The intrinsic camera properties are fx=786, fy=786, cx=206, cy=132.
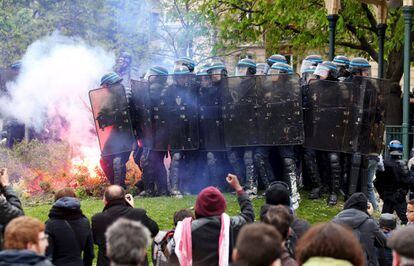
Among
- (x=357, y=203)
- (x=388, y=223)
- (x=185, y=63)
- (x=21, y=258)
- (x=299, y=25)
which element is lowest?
(x=388, y=223)

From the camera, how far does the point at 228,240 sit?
6207 mm

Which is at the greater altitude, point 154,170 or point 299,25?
point 299,25

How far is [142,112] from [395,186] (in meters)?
4.15

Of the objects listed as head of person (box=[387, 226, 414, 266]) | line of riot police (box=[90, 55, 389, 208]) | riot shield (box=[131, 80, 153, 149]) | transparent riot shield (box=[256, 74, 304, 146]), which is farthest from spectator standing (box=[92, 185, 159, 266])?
riot shield (box=[131, 80, 153, 149])

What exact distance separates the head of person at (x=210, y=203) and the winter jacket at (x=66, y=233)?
119 centimetres

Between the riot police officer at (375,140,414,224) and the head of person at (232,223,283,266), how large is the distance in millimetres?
6983

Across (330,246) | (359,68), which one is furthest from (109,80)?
(330,246)

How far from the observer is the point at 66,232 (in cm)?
669

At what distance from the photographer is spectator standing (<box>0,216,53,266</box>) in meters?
4.53

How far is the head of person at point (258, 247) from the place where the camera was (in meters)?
4.32

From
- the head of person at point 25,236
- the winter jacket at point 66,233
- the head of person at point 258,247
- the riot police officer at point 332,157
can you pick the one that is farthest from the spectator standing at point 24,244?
the riot police officer at point 332,157

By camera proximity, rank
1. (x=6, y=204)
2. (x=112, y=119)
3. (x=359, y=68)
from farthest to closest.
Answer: (x=112, y=119)
(x=359, y=68)
(x=6, y=204)

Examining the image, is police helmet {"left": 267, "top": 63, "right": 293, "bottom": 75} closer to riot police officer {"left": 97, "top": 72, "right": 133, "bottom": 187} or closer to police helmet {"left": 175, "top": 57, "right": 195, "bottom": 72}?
police helmet {"left": 175, "top": 57, "right": 195, "bottom": 72}

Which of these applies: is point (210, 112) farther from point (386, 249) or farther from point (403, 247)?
point (403, 247)
